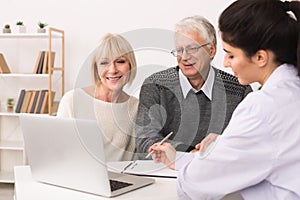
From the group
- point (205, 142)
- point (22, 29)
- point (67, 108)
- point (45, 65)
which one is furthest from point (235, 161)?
point (22, 29)

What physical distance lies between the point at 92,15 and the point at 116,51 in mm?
2850

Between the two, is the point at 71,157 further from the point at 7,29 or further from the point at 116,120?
the point at 7,29

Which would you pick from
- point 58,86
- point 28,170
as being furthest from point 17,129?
point 28,170

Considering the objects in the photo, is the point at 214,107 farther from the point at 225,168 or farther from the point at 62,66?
the point at 62,66

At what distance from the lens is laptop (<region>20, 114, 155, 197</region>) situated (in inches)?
56.1

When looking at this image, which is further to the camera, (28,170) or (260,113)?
(28,170)

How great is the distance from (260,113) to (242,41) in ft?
0.65

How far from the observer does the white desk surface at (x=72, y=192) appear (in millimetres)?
1474

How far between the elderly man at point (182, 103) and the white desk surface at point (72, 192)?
0.40ft

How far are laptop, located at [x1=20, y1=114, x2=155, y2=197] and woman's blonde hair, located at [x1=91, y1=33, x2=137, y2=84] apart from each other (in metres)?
0.23

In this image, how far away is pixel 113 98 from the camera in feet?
5.47

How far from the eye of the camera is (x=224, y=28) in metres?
1.33

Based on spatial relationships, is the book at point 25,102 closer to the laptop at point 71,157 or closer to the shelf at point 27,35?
the shelf at point 27,35

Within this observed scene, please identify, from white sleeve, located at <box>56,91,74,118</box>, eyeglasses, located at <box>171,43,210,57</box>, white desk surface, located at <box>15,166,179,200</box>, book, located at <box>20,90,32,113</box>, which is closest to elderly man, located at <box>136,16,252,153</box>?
eyeglasses, located at <box>171,43,210,57</box>
